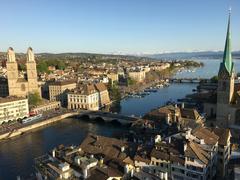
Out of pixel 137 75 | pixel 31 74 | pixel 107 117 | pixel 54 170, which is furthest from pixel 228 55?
pixel 137 75

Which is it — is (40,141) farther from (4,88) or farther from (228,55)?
(4,88)

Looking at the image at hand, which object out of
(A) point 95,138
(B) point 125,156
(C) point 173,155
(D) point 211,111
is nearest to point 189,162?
(C) point 173,155

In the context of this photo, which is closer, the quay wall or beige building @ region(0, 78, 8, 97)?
the quay wall

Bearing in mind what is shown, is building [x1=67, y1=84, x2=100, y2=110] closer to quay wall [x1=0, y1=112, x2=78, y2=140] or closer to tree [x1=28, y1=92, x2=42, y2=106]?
quay wall [x1=0, y1=112, x2=78, y2=140]

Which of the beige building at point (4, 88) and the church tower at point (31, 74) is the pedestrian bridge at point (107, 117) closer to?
the church tower at point (31, 74)

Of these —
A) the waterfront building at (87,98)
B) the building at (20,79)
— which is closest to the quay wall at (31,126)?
the waterfront building at (87,98)

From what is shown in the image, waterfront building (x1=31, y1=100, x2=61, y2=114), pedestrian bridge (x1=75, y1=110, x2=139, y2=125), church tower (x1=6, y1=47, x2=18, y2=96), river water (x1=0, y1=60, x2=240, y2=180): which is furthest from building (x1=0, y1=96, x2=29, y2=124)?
church tower (x1=6, y1=47, x2=18, y2=96)
